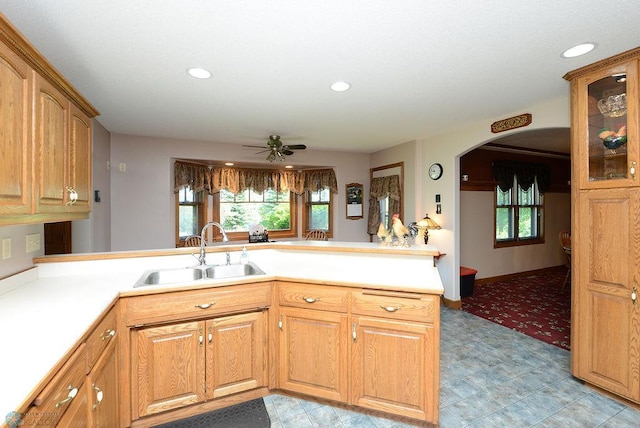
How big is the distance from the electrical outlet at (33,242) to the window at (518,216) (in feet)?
20.1

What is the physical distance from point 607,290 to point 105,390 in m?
3.20

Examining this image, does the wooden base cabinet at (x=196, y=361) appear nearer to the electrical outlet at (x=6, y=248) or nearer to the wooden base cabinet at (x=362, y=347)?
the wooden base cabinet at (x=362, y=347)

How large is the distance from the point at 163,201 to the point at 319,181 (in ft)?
8.70

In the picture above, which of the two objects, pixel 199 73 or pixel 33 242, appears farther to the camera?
pixel 199 73

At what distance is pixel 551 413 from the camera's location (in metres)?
1.98

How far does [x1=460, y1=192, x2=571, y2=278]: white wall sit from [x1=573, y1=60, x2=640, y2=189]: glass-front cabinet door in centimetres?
290

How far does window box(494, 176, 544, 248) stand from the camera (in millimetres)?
5504

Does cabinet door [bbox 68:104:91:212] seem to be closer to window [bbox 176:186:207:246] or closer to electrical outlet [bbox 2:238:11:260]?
electrical outlet [bbox 2:238:11:260]

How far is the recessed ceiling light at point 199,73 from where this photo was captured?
2.20 meters

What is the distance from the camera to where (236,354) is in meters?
2.02

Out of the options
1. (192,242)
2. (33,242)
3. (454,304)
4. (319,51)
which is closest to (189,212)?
(192,242)

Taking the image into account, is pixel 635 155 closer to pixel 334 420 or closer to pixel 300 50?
pixel 300 50

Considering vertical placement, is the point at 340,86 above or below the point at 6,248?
above

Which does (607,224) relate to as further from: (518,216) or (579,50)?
(518,216)
